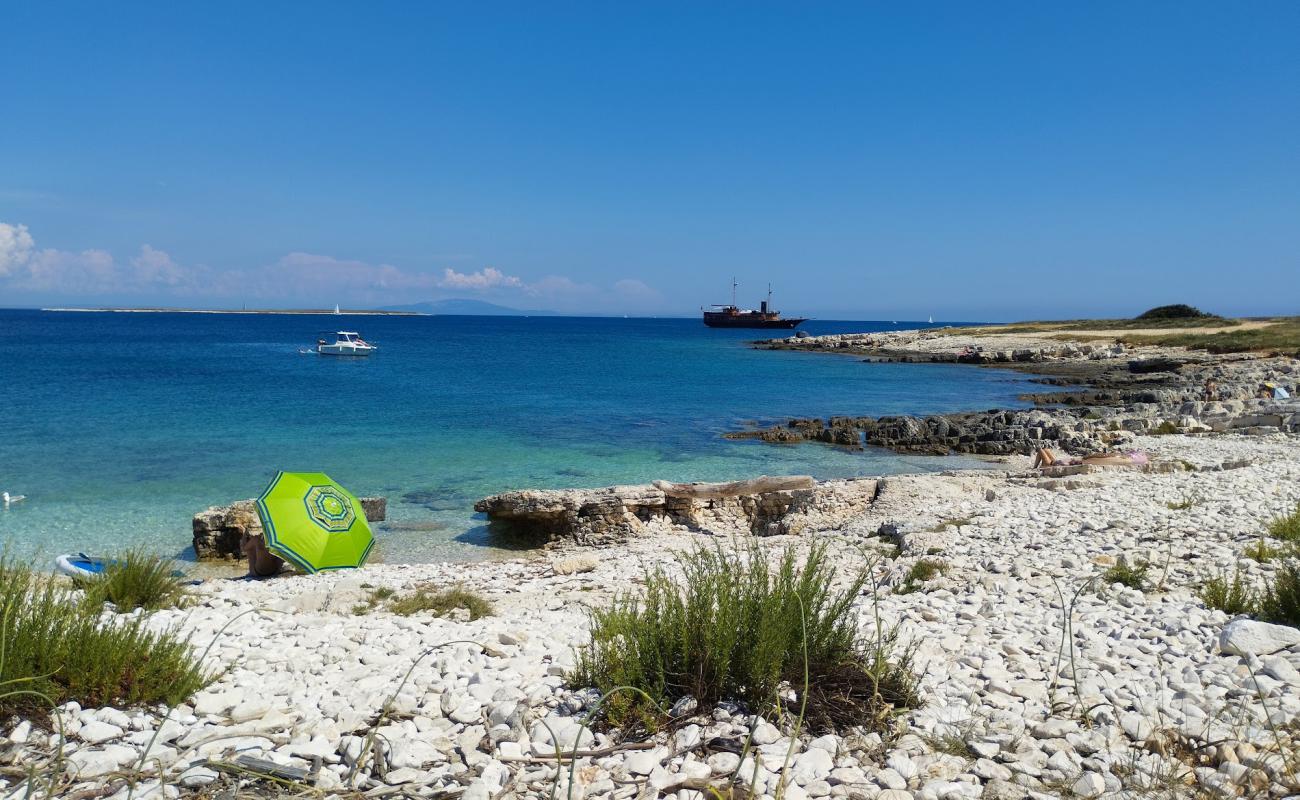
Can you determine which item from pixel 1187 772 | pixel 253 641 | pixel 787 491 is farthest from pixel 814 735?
pixel 787 491

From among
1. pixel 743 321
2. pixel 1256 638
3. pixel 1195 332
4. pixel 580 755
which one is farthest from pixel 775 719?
pixel 743 321

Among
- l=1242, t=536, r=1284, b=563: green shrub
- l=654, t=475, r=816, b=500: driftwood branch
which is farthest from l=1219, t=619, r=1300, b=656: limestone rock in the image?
l=654, t=475, r=816, b=500: driftwood branch

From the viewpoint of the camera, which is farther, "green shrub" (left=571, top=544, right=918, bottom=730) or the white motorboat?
the white motorboat

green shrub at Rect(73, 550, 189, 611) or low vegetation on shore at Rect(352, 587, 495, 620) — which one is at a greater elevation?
green shrub at Rect(73, 550, 189, 611)

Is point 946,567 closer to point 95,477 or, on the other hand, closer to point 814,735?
point 814,735

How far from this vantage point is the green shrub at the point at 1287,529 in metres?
8.07

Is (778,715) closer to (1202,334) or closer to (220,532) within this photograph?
(220,532)

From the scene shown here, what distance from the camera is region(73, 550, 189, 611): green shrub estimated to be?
22.0 ft

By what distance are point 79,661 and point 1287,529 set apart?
427 inches

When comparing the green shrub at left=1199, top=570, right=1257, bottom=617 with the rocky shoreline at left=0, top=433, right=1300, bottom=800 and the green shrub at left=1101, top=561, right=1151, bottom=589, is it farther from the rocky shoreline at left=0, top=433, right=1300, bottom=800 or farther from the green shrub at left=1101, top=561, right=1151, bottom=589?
the green shrub at left=1101, top=561, right=1151, bottom=589

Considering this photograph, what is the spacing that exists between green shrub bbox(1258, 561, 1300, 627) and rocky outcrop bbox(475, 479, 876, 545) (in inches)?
283

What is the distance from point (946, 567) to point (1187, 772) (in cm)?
435

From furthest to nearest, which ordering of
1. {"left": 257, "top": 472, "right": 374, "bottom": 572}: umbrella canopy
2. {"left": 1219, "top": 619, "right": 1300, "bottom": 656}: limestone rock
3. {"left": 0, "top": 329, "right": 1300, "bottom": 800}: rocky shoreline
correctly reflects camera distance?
{"left": 257, "top": 472, "right": 374, "bottom": 572}: umbrella canopy → {"left": 1219, "top": 619, "right": 1300, "bottom": 656}: limestone rock → {"left": 0, "top": 329, "right": 1300, "bottom": 800}: rocky shoreline

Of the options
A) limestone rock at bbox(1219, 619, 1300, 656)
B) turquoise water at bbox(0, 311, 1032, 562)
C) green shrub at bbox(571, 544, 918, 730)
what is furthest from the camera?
turquoise water at bbox(0, 311, 1032, 562)
